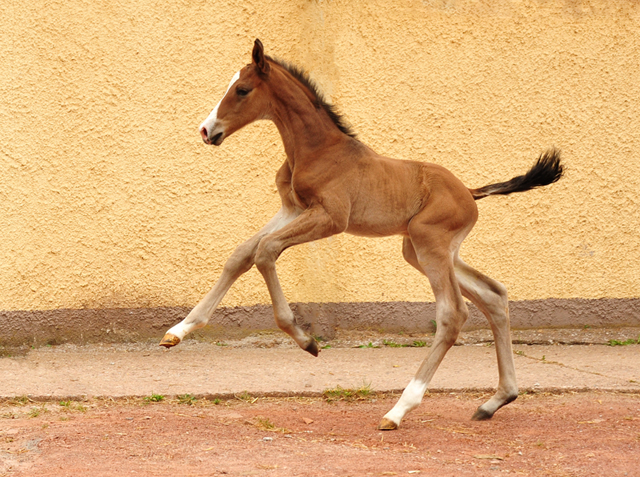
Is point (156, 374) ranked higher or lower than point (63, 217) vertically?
lower

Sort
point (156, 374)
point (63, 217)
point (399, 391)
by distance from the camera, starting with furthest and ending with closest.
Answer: point (63, 217) < point (156, 374) < point (399, 391)

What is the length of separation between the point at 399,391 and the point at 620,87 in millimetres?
3882

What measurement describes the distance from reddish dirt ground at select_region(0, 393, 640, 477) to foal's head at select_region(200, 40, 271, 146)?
1.71 metres

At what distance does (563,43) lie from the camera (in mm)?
7168

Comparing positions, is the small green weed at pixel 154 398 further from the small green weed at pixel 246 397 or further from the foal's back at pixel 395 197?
the foal's back at pixel 395 197

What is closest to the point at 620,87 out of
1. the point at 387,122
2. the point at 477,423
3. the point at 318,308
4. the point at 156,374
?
the point at 387,122

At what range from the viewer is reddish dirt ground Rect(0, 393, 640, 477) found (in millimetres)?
3732

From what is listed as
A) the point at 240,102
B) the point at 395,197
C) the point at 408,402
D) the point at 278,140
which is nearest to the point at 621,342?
the point at 408,402

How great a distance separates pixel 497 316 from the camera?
4.86 m

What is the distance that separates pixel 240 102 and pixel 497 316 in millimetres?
2092

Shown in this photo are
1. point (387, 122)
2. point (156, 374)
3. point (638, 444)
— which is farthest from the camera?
point (387, 122)

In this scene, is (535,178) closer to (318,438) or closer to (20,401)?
(318,438)

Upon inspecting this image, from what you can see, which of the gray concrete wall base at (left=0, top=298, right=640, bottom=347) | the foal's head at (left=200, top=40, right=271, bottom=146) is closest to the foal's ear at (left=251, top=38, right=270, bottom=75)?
the foal's head at (left=200, top=40, right=271, bottom=146)

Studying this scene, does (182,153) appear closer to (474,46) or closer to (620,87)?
(474,46)
